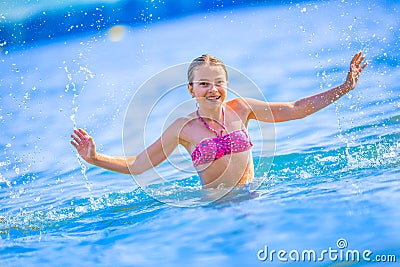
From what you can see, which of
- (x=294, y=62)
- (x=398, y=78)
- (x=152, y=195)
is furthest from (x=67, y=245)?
(x=294, y=62)

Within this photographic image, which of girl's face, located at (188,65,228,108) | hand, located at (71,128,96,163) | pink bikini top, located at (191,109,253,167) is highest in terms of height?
girl's face, located at (188,65,228,108)

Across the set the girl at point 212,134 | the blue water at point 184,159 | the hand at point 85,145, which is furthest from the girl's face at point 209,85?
the hand at point 85,145

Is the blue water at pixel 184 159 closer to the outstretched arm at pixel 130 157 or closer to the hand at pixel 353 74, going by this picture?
the outstretched arm at pixel 130 157

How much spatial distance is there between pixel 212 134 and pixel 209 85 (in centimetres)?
29

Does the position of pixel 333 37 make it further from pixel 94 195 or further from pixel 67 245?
pixel 67 245

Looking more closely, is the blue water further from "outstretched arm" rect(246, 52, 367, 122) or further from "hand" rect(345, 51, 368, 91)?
"hand" rect(345, 51, 368, 91)

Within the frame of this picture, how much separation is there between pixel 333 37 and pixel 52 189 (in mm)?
5748

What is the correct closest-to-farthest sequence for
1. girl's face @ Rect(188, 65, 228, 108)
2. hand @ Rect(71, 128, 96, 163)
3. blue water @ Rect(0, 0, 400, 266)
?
blue water @ Rect(0, 0, 400, 266) → hand @ Rect(71, 128, 96, 163) → girl's face @ Rect(188, 65, 228, 108)

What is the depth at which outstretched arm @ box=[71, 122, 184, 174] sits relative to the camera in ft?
11.8

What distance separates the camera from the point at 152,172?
188 inches

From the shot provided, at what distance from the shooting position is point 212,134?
12.6 feet

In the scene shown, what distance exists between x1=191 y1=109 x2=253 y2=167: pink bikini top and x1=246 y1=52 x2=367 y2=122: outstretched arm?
25 centimetres

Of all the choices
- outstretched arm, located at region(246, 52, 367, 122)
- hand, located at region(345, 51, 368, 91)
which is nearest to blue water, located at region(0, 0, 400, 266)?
outstretched arm, located at region(246, 52, 367, 122)

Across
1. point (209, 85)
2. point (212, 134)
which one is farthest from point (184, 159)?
point (209, 85)
